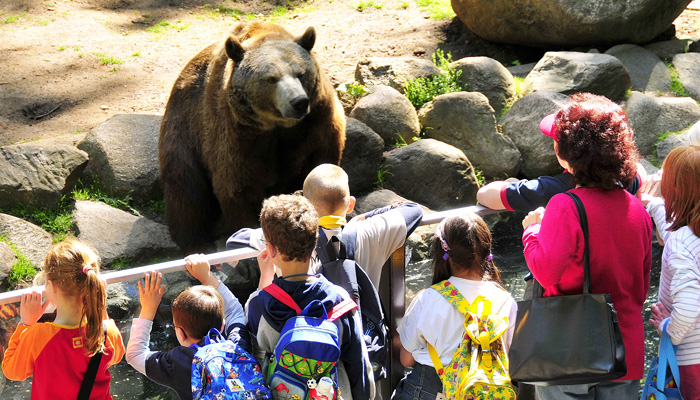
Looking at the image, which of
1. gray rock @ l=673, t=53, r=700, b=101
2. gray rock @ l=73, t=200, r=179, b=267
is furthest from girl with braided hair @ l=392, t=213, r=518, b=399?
gray rock @ l=673, t=53, r=700, b=101

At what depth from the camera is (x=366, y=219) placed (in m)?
2.92

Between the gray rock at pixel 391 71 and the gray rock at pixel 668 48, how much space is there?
320 cm

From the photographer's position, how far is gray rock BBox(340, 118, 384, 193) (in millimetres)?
6996

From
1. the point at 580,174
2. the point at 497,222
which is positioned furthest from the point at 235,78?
the point at 580,174

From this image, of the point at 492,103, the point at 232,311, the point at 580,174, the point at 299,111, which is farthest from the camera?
the point at 492,103

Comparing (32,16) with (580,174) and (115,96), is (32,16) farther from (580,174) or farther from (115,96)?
(580,174)

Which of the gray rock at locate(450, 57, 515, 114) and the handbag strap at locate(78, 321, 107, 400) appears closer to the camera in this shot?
the handbag strap at locate(78, 321, 107, 400)

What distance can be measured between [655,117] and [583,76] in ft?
3.07

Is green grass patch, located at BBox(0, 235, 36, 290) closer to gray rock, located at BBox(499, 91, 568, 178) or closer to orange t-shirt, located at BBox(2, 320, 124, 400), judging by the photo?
orange t-shirt, located at BBox(2, 320, 124, 400)

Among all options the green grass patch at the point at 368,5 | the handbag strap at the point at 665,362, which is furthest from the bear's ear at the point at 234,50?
the green grass patch at the point at 368,5

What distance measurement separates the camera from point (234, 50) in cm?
564

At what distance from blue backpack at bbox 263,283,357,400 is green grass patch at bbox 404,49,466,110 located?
6169 mm

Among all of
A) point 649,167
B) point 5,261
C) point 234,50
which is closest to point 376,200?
point 234,50

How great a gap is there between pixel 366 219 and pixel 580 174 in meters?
0.90
